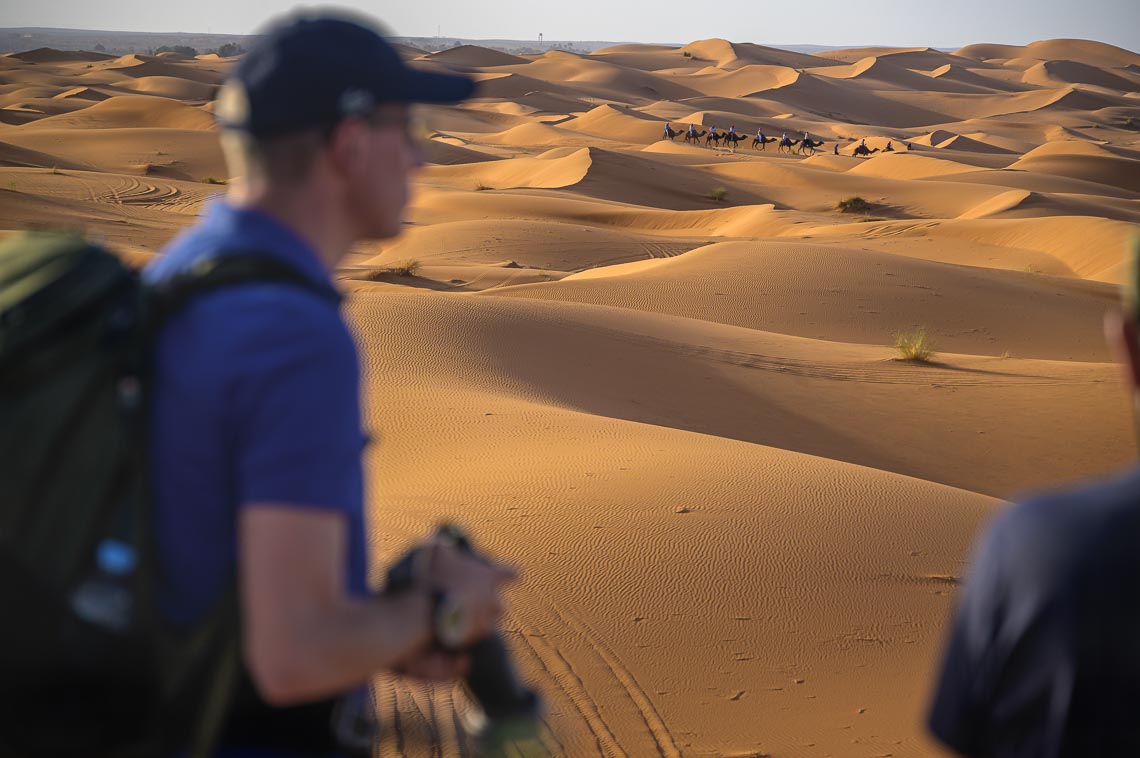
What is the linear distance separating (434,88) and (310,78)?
0.77 feet

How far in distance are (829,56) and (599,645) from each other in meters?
124

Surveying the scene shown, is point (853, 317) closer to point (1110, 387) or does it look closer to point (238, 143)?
point (1110, 387)

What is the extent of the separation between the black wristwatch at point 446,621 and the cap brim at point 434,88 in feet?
2.57

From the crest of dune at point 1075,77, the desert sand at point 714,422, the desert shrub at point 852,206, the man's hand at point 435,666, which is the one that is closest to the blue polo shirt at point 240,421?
the man's hand at point 435,666

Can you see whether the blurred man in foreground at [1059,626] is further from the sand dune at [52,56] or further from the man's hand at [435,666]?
the sand dune at [52,56]

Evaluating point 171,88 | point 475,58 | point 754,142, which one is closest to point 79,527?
point 754,142

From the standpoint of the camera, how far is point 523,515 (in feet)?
18.2

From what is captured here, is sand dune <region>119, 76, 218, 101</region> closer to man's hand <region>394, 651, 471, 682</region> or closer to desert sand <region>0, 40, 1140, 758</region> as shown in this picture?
desert sand <region>0, 40, 1140, 758</region>

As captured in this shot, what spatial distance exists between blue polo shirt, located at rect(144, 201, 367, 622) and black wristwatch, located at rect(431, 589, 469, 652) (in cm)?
20

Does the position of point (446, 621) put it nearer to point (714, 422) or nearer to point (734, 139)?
point (714, 422)

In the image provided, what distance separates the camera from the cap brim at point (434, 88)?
175 centimetres

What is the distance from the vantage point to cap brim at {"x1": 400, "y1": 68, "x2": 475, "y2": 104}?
1747mm

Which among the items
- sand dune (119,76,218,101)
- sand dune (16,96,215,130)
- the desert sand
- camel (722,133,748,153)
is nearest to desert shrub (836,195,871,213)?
the desert sand

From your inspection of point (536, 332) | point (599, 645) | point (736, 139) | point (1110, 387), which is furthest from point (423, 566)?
point (736, 139)
